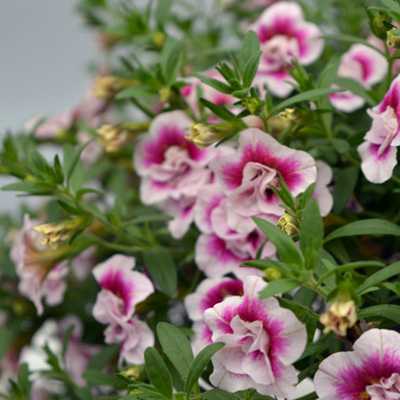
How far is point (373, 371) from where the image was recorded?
1.56ft

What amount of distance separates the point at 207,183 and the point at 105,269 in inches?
6.8

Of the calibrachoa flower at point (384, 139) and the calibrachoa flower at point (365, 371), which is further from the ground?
the calibrachoa flower at point (384, 139)

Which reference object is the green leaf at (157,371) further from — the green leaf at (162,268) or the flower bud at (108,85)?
the flower bud at (108,85)

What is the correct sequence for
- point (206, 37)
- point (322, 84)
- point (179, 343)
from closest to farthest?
point (179, 343) → point (322, 84) → point (206, 37)

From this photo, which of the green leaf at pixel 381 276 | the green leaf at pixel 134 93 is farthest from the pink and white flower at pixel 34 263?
the green leaf at pixel 381 276

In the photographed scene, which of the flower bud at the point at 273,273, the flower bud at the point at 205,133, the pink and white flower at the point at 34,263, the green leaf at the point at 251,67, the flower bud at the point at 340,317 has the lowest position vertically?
the pink and white flower at the point at 34,263

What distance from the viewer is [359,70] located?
79 cm

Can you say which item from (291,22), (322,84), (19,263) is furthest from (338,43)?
(19,263)

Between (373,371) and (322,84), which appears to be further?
(322,84)

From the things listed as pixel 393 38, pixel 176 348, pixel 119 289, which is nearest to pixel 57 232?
pixel 119 289

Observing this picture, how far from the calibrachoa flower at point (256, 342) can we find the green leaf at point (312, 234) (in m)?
0.05

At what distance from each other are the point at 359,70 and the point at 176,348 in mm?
486

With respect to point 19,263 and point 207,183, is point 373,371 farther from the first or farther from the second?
point 19,263

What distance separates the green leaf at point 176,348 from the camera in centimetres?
53
